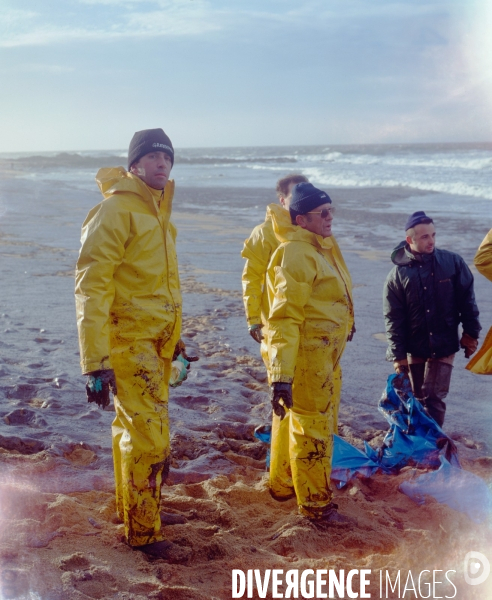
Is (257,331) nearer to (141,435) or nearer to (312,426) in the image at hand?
(312,426)

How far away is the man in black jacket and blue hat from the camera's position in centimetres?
421

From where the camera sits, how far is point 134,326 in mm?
3045

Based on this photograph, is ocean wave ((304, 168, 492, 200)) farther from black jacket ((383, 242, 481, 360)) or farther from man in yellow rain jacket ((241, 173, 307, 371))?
man in yellow rain jacket ((241, 173, 307, 371))

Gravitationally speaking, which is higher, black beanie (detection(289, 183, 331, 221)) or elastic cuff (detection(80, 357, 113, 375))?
black beanie (detection(289, 183, 331, 221))

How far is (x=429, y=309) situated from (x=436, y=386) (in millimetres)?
516

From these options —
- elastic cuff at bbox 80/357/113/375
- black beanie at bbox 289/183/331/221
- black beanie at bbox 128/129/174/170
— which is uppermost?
black beanie at bbox 128/129/174/170

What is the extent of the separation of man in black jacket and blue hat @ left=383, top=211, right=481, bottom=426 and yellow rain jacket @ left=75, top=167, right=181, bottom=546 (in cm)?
179

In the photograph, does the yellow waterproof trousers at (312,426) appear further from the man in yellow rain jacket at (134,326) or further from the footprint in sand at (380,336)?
the footprint in sand at (380,336)

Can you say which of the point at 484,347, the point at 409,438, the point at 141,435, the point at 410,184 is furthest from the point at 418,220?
the point at 410,184

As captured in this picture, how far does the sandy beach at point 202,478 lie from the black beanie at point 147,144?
6.09 ft

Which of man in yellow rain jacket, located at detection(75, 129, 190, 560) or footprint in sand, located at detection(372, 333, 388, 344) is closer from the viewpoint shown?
man in yellow rain jacket, located at detection(75, 129, 190, 560)

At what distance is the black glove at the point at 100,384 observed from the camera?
288 cm

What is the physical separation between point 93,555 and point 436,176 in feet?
103

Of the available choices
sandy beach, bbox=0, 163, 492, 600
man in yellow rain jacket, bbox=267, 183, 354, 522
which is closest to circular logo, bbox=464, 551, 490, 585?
sandy beach, bbox=0, 163, 492, 600
